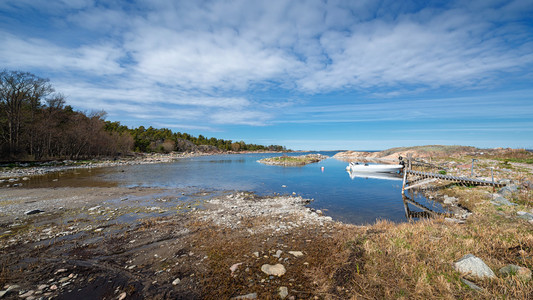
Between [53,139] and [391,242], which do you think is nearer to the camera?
[391,242]

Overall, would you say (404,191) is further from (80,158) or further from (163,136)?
(163,136)

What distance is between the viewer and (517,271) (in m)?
4.68

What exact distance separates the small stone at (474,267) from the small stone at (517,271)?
0.39 meters

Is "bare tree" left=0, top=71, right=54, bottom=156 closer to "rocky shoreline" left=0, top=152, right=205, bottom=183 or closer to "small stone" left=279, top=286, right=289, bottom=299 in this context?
"rocky shoreline" left=0, top=152, right=205, bottom=183

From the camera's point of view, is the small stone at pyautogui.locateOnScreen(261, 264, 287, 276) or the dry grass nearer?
the dry grass

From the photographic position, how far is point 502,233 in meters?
7.13

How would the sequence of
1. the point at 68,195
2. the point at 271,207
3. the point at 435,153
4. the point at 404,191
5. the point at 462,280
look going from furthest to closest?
the point at 435,153
the point at 404,191
the point at 68,195
the point at 271,207
the point at 462,280

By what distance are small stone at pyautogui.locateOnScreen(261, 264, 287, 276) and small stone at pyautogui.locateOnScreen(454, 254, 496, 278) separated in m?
4.31

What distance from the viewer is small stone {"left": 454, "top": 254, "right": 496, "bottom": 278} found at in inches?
185

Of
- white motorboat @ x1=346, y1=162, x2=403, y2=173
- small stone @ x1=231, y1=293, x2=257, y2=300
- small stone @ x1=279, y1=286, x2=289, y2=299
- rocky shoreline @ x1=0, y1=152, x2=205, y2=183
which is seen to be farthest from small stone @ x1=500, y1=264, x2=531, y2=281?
rocky shoreline @ x1=0, y1=152, x2=205, y2=183

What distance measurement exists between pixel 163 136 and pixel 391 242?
462 ft

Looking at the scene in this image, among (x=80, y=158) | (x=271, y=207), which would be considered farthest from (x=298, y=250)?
(x=80, y=158)

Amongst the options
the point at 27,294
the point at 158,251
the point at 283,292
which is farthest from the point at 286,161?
the point at 27,294

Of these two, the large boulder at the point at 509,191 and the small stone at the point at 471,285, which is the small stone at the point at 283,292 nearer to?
the small stone at the point at 471,285
